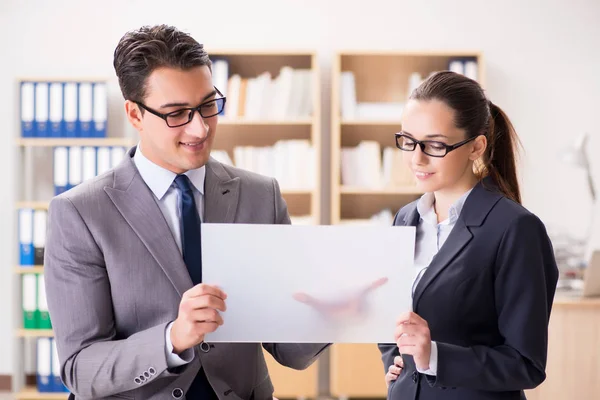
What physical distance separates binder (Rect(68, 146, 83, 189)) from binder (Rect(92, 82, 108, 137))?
0.55 feet

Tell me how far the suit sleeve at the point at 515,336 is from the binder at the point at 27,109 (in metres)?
3.54

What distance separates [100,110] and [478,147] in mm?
3152

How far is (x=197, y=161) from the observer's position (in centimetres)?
147

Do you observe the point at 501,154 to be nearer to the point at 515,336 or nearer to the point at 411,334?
the point at 515,336

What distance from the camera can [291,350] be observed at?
5.15 ft

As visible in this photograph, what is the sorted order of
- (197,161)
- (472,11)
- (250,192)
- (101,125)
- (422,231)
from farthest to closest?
(472,11) < (101,125) < (422,231) < (250,192) < (197,161)

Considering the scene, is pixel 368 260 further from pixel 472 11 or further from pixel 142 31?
pixel 472 11

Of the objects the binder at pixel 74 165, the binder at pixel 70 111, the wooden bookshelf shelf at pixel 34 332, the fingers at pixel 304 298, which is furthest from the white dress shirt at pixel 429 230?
the wooden bookshelf shelf at pixel 34 332

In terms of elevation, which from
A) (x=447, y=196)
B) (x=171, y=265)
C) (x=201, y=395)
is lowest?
(x=201, y=395)

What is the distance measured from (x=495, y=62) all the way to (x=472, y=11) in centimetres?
38

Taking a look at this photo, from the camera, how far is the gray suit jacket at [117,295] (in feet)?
4.43

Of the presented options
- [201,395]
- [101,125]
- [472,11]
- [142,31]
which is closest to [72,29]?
[101,125]

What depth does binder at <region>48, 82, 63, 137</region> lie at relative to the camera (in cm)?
429

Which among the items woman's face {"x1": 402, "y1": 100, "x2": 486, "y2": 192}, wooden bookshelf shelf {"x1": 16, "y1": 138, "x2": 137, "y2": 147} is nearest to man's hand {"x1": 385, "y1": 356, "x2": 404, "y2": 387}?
woman's face {"x1": 402, "y1": 100, "x2": 486, "y2": 192}
